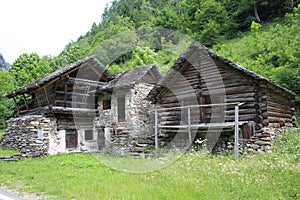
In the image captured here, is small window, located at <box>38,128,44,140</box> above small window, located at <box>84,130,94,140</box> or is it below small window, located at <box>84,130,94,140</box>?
above

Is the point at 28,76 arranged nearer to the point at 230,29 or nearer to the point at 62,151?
the point at 62,151

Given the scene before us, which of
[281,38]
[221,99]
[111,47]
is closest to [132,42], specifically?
[111,47]

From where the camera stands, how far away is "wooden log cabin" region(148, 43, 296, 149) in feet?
46.2

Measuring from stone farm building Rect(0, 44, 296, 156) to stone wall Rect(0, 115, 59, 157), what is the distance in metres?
0.07

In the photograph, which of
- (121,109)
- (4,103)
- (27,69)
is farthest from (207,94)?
(27,69)

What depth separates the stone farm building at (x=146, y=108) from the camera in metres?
14.6

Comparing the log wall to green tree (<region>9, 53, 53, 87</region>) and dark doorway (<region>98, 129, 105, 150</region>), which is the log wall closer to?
dark doorway (<region>98, 129, 105, 150</region>)

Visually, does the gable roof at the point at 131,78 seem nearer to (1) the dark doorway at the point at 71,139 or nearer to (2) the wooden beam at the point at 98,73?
(2) the wooden beam at the point at 98,73

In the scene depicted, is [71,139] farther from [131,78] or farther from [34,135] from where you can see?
[131,78]

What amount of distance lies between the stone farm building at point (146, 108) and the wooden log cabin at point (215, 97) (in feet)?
0.17

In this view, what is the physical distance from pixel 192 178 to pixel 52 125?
1444 centimetres

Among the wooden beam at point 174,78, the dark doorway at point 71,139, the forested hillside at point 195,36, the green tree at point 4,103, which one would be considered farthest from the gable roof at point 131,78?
Answer: the green tree at point 4,103

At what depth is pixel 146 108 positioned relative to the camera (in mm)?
21547

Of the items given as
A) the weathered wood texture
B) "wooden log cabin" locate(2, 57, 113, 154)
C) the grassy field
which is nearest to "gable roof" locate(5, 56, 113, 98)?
"wooden log cabin" locate(2, 57, 113, 154)
